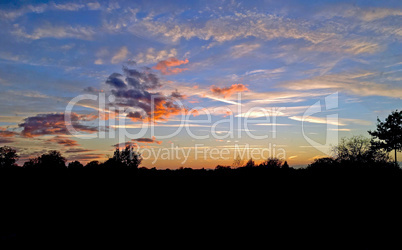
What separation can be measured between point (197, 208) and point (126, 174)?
26.5 feet

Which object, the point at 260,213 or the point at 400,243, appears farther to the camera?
the point at 260,213

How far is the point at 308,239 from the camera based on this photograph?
43.8 feet

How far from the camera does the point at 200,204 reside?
17.2 m

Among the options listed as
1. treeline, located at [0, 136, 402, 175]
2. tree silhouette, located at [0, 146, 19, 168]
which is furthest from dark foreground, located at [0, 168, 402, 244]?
tree silhouette, located at [0, 146, 19, 168]

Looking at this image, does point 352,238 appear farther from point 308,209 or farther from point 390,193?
point 390,193

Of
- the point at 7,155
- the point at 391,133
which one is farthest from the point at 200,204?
the point at 7,155

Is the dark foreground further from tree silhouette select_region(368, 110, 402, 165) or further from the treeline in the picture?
tree silhouette select_region(368, 110, 402, 165)

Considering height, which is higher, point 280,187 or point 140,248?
point 280,187

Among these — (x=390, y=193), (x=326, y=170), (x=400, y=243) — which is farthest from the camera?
(x=326, y=170)

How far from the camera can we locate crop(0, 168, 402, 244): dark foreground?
45.9 ft

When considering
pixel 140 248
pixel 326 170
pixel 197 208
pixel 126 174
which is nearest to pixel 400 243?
pixel 326 170

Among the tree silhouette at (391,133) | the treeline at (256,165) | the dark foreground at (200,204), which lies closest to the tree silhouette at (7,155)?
the treeline at (256,165)

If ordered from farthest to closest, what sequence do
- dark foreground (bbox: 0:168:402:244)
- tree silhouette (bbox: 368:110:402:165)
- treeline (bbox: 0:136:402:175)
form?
tree silhouette (bbox: 368:110:402:165)
treeline (bbox: 0:136:402:175)
dark foreground (bbox: 0:168:402:244)

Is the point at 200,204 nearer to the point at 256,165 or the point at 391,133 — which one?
the point at 256,165
